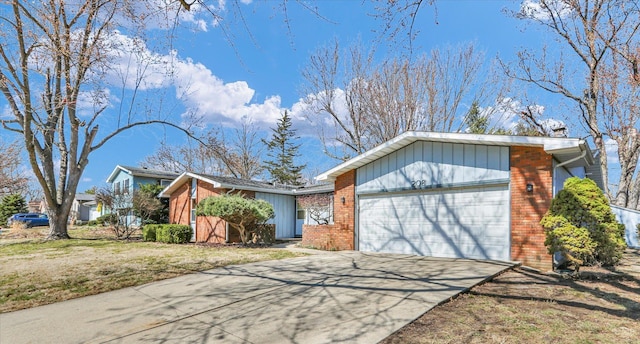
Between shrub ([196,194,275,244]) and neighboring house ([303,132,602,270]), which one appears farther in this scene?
shrub ([196,194,275,244])

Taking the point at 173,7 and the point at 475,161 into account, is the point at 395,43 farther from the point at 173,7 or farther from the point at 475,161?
the point at 475,161

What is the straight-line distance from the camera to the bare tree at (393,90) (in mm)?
18406

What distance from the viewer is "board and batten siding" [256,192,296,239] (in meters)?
17.7

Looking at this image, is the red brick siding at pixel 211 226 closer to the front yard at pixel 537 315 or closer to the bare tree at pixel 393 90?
the bare tree at pixel 393 90

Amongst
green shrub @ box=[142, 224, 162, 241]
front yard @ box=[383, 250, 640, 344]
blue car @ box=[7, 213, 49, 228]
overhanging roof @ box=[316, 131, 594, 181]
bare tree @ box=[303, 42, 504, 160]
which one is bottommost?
blue car @ box=[7, 213, 49, 228]

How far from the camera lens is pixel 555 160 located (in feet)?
25.2

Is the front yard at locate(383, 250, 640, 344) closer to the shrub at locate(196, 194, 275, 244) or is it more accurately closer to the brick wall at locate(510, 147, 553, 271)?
the brick wall at locate(510, 147, 553, 271)

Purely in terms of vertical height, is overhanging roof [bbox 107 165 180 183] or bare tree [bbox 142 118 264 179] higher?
bare tree [bbox 142 118 264 179]

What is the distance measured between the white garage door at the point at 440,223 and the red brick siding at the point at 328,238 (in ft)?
1.75

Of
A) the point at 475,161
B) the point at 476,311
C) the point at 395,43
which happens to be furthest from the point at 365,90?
the point at 476,311

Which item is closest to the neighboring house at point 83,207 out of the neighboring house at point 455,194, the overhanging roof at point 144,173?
the overhanging roof at point 144,173

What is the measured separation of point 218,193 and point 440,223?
33.9 ft

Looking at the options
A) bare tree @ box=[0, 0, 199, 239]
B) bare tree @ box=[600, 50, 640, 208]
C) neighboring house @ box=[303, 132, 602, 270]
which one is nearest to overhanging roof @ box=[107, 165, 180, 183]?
bare tree @ box=[0, 0, 199, 239]

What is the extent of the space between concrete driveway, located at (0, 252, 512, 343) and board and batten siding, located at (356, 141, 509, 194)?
2.26 m
